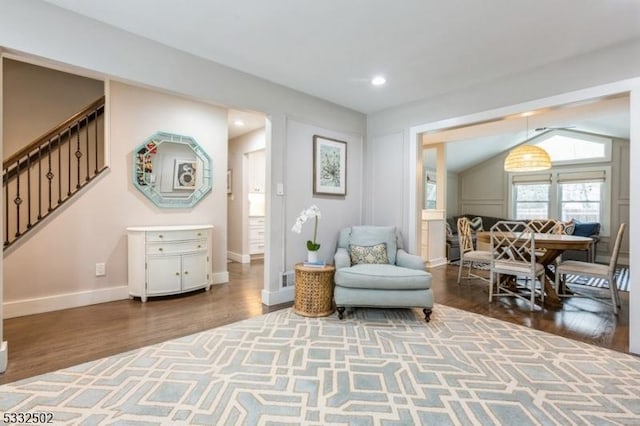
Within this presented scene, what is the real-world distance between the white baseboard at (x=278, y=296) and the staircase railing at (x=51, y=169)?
230 centimetres

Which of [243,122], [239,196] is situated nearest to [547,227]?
[243,122]

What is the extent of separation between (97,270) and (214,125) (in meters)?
2.26

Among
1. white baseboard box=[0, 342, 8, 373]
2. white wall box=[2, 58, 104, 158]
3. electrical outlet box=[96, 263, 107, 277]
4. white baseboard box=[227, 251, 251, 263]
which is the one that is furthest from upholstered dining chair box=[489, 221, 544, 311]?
white wall box=[2, 58, 104, 158]

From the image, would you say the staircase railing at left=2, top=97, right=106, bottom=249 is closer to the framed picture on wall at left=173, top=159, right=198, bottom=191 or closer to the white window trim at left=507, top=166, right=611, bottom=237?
the framed picture on wall at left=173, top=159, right=198, bottom=191

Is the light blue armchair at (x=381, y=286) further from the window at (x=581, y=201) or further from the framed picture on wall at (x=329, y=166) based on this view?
the window at (x=581, y=201)

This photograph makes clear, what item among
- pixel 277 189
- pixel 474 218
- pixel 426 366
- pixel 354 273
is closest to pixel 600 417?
pixel 426 366

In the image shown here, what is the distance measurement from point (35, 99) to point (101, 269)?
7.31 feet

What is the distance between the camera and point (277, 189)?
3299mm

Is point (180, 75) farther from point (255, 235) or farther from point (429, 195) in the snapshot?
point (429, 195)

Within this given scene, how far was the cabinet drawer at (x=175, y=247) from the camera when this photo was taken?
11.1ft

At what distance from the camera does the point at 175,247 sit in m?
3.52

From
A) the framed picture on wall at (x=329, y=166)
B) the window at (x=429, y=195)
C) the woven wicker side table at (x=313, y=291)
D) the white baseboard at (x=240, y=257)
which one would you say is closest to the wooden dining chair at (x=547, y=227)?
the window at (x=429, y=195)

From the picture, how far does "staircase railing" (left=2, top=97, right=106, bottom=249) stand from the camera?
10.5 ft

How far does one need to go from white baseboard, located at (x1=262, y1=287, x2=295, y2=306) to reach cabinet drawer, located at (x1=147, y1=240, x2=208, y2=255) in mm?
1029
